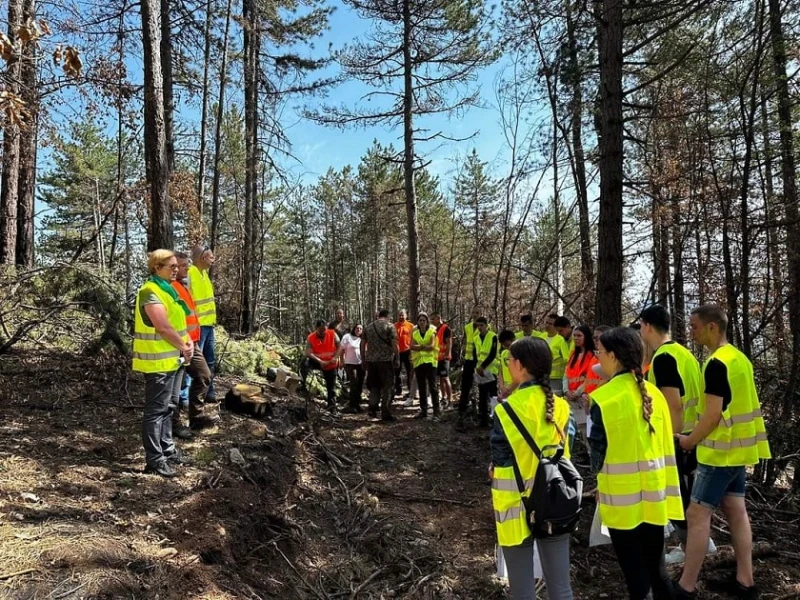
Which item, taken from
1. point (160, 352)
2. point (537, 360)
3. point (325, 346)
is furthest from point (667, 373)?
point (325, 346)

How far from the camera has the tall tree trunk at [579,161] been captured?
816cm

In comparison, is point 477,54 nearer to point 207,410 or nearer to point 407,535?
point 207,410

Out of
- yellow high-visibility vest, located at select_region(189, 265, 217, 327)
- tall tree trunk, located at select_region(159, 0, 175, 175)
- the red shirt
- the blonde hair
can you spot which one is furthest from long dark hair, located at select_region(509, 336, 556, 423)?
tall tree trunk, located at select_region(159, 0, 175, 175)

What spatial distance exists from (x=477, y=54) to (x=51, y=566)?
1506 cm

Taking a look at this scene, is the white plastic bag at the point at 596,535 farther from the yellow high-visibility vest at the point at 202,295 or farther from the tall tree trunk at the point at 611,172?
the yellow high-visibility vest at the point at 202,295

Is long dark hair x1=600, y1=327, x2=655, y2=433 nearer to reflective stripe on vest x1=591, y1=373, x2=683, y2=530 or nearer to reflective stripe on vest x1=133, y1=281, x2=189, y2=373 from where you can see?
reflective stripe on vest x1=591, y1=373, x2=683, y2=530

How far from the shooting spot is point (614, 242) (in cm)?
674

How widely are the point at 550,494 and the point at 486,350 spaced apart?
6023 millimetres

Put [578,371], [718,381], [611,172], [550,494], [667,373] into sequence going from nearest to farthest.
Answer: [550,494] → [718,381] → [667,373] → [578,371] → [611,172]

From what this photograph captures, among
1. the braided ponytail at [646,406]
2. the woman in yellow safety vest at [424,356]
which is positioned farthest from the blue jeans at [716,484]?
the woman in yellow safety vest at [424,356]

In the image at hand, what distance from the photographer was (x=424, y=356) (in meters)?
9.55

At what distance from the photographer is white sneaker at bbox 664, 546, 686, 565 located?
4.18 meters

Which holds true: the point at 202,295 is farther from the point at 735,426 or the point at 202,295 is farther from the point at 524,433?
the point at 735,426

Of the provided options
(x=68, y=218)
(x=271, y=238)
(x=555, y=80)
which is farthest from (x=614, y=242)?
(x=68, y=218)
